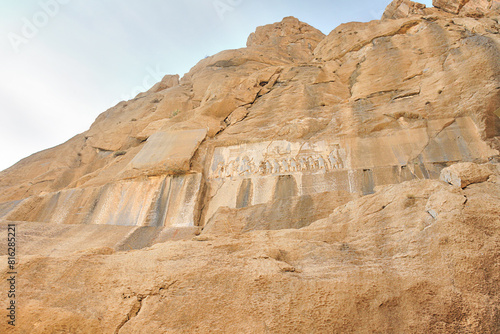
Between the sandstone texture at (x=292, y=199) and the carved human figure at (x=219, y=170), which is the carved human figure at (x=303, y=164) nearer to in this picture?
the sandstone texture at (x=292, y=199)

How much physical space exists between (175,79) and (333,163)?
2320cm

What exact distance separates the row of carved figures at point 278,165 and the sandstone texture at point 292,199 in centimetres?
7

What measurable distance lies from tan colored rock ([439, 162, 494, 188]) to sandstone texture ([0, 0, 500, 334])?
0.10 feet

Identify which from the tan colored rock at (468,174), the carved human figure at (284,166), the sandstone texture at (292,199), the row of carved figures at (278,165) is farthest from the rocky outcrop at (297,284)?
the carved human figure at (284,166)

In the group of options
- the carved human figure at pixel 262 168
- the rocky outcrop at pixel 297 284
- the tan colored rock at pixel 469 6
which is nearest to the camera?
the rocky outcrop at pixel 297 284

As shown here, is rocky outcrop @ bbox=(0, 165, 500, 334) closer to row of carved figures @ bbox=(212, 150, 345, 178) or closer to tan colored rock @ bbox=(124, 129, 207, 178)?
row of carved figures @ bbox=(212, 150, 345, 178)

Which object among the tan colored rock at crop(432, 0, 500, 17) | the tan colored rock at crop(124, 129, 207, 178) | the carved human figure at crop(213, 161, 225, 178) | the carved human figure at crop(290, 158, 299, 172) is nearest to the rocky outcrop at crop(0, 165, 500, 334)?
the carved human figure at crop(290, 158, 299, 172)

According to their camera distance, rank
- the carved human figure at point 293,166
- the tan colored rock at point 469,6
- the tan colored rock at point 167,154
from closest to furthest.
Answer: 1. the carved human figure at point 293,166
2. the tan colored rock at point 167,154
3. the tan colored rock at point 469,6

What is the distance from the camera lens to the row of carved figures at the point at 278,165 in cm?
1034

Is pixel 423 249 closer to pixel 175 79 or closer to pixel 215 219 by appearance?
pixel 215 219

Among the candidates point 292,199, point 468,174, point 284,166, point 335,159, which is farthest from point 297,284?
point 335,159

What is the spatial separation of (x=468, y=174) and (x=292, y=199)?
3688 millimetres

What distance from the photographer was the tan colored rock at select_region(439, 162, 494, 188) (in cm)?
453

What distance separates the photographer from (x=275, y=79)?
16422 millimetres
